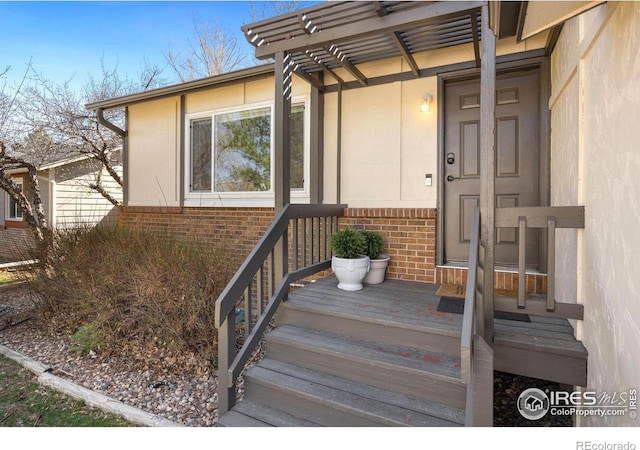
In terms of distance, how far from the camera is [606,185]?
1.87 metres

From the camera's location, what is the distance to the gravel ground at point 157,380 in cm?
275

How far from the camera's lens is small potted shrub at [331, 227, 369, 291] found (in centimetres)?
349

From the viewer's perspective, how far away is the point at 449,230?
4094 millimetres

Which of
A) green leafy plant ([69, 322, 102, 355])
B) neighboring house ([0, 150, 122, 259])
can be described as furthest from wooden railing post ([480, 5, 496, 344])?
neighboring house ([0, 150, 122, 259])

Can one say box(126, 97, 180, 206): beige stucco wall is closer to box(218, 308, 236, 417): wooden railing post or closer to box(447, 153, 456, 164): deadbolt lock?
box(218, 308, 236, 417): wooden railing post

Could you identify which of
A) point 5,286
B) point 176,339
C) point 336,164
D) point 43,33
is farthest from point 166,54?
point 176,339

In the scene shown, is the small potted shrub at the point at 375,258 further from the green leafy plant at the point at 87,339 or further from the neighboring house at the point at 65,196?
the neighboring house at the point at 65,196

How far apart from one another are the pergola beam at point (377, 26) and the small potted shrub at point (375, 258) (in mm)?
1901

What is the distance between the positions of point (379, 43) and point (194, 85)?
3082 millimetres

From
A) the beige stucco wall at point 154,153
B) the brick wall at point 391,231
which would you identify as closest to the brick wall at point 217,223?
the brick wall at point 391,231

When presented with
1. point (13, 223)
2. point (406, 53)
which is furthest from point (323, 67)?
point (13, 223)
